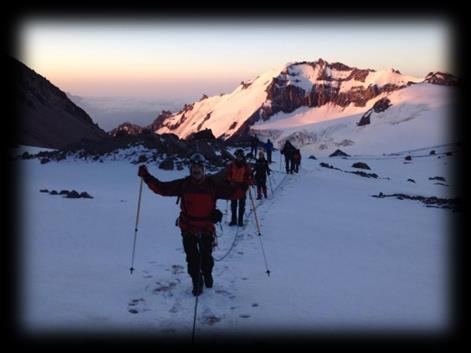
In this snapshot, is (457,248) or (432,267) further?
(457,248)

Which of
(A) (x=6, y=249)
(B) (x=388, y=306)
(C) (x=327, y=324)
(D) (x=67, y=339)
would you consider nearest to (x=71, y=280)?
(D) (x=67, y=339)

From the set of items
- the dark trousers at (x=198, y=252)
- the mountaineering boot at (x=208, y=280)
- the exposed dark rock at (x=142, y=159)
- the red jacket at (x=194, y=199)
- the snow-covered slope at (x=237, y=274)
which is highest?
the red jacket at (x=194, y=199)

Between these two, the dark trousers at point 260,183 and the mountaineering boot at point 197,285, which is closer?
the mountaineering boot at point 197,285

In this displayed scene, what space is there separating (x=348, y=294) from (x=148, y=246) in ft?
17.6

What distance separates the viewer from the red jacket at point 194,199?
8523 millimetres

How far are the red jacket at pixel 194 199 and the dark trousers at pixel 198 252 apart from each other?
140 mm

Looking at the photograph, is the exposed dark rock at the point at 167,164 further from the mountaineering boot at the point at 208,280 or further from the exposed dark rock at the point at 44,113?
the exposed dark rock at the point at 44,113

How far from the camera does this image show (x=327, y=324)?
7.49m

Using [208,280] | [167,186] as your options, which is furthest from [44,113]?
[208,280]

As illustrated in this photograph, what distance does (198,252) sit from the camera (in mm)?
8719

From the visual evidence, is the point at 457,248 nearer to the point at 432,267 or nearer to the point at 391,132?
the point at 432,267

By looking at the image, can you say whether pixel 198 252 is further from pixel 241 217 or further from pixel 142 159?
pixel 142 159

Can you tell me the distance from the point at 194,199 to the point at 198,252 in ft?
3.20

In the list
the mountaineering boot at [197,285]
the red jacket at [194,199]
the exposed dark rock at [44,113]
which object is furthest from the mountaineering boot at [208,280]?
the exposed dark rock at [44,113]
